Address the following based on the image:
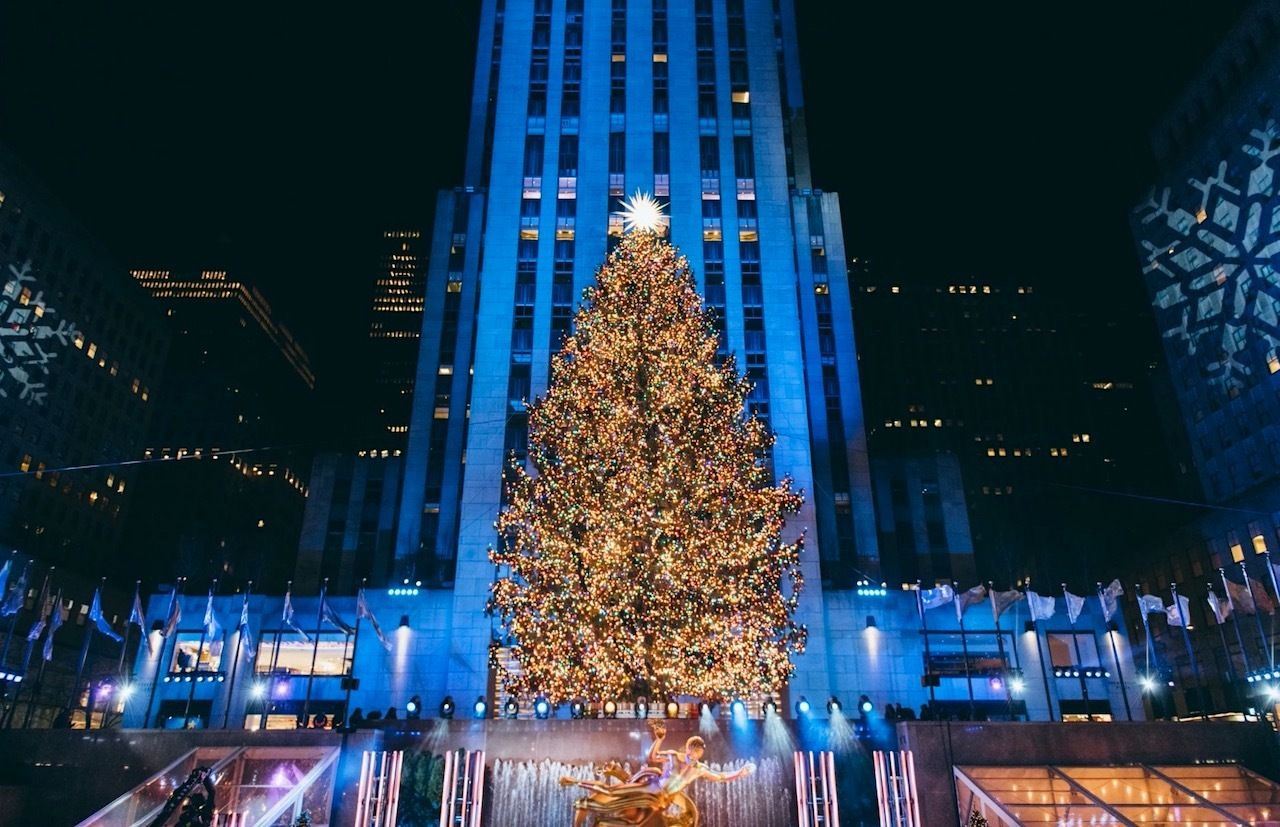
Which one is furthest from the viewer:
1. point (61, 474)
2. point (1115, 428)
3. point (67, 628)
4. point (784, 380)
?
point (1115, 428)

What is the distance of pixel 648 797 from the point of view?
11883 mm

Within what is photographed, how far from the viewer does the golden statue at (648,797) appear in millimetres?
A: 11820

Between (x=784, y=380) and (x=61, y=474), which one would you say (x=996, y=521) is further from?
(x=61, y=474)

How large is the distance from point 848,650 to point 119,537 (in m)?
69.8

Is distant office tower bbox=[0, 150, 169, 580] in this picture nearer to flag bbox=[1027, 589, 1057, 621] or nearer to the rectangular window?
the rectangular window

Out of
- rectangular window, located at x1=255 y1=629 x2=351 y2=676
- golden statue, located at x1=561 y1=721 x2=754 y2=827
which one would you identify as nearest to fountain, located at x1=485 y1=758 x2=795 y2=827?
golden statue, located at x1=561 y1=721 x2=754 y2=827

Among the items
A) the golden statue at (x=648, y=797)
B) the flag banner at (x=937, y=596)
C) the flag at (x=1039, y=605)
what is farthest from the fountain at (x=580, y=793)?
the flag at (x=1039, y=605)

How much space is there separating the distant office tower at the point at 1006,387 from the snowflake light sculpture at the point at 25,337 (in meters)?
79.4

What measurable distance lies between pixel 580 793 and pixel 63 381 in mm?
67567

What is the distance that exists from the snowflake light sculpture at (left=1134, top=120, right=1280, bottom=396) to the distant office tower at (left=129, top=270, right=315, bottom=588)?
7483 cm

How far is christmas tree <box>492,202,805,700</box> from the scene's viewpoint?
70.5 ft

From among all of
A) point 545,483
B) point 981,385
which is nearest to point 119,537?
point 545,483

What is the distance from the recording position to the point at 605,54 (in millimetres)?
48625

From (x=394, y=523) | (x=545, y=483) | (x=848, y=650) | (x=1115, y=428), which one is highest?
(x=1115, y=428)
